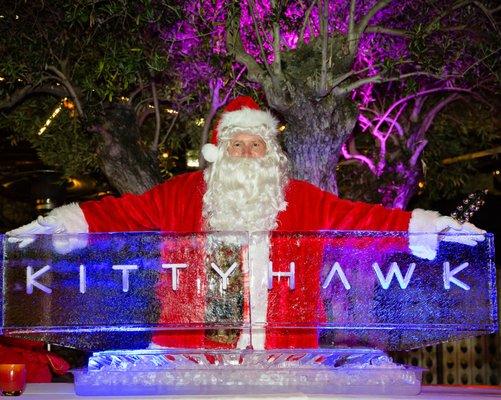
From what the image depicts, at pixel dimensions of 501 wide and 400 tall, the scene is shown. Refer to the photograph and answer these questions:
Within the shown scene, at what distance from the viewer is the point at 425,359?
12.5 m

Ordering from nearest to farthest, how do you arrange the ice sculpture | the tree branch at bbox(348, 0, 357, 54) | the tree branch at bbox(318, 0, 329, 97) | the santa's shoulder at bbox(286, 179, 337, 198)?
1. the ice sculpture
2. the santa's shoulder at bbox(286, 179, 337, 198)
3. the tree branch at bbox(318, 0, 329, 97)
4. the tree branch at bbox(348, 0, 357, 54)

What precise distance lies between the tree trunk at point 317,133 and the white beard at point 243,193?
1749 millimetres

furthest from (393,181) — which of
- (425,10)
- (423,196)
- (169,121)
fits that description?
(423,196)

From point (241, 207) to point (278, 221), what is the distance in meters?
0.22

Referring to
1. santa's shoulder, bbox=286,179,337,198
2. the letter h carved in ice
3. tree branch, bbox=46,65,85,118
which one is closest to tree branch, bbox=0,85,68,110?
tree branch, bbox=46,65,85,118

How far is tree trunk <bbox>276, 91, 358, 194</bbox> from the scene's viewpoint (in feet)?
23.0

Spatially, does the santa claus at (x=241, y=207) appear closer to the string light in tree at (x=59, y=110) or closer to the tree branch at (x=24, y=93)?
the tree branch at (x=24, y=93)

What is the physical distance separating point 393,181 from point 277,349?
604 centimetres

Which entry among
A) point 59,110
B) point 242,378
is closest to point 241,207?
point 242,378

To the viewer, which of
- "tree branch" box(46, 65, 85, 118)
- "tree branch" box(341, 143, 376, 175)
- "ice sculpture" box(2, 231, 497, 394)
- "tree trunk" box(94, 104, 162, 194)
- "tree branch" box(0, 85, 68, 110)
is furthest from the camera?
"tree branch" box(341, 143, 376, 175)

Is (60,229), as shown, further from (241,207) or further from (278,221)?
(278,221)

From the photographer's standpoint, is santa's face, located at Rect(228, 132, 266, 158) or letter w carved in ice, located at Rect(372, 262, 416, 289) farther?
santa's face, located at Rect(228, 132, 266, 158)

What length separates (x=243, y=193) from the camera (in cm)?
523

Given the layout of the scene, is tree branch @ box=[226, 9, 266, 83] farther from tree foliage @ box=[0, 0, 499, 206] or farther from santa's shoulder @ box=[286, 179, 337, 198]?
santa's shoulder @ box=[286, 179, 337, 198]
